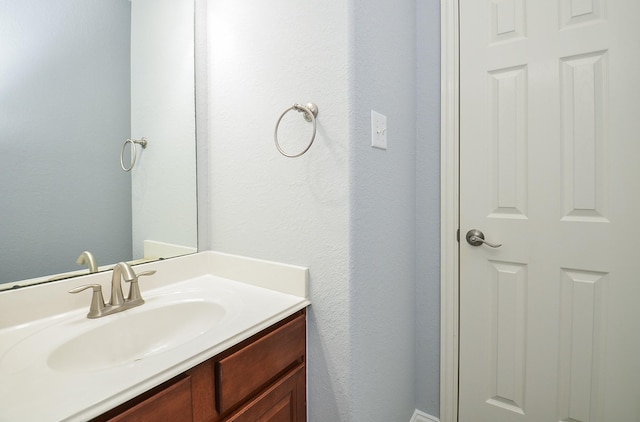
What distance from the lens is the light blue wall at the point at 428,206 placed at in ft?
4.21

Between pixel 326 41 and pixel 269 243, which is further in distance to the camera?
pixel 269 243

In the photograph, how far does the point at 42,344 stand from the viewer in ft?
2.21

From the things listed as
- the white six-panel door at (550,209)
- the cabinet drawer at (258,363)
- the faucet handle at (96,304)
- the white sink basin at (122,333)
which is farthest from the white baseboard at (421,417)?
the faucet handle at (96,304)

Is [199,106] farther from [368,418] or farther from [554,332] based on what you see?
[554,332]

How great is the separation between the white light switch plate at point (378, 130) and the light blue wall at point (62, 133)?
836 millimetres

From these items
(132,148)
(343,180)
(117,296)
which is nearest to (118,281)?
(117,296)

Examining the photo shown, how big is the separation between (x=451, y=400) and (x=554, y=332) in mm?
516

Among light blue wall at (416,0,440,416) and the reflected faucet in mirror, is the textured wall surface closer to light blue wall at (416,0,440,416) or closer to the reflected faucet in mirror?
the reflected faucet in mirror

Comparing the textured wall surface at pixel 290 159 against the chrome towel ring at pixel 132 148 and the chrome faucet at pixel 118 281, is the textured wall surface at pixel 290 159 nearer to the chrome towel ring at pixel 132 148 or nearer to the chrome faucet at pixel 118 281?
the chrome towel ring at pixel 132 148

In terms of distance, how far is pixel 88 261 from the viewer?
2.85 ft

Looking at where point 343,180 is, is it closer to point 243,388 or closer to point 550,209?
point 243,388

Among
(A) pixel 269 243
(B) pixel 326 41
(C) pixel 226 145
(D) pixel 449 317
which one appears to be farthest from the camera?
(D) pixel 449 317

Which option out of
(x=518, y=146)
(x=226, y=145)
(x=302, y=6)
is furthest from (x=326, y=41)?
(x=518, y=146)

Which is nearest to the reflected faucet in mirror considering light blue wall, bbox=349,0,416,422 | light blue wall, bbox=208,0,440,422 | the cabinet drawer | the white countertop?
the white countertop
